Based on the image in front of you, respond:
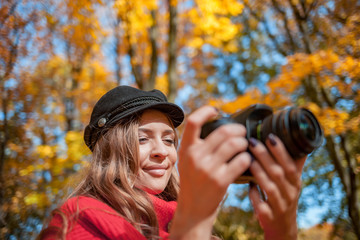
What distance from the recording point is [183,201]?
768 mm

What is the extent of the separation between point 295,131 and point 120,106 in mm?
910

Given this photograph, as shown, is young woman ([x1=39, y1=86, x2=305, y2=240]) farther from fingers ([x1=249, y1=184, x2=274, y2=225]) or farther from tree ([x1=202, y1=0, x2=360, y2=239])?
tree ([x1=202, y1=0, x2=360, y2=239])

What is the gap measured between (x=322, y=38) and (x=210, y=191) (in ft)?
13.7

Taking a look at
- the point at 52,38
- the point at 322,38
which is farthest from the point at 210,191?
the point at 52,38

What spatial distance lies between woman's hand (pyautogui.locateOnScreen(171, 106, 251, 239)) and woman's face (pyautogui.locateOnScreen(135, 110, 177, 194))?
0.62m

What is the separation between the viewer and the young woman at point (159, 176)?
747 mm

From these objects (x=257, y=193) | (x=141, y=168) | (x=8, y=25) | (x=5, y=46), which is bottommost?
(x=257, y=193)

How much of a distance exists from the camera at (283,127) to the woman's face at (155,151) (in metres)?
0.61

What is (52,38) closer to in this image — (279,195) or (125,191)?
(125,191)

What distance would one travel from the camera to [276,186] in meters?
0.80

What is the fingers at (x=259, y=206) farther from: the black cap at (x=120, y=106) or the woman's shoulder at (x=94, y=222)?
the black cap at (x=120, y=106)

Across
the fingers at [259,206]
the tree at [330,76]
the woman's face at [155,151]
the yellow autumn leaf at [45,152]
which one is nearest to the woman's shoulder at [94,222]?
the woman's face at [155,151]

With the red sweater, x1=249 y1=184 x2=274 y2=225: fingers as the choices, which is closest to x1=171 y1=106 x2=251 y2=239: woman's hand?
x1=249 y1=184 x2=274 y2=225: fingers

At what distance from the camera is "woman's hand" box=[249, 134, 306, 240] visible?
2.53ft
